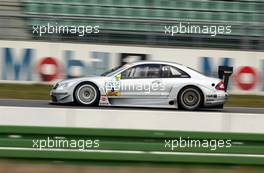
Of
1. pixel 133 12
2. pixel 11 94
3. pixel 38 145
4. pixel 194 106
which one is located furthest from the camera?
pixel 133 12

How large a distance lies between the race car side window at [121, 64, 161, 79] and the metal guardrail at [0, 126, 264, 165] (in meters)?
7.69

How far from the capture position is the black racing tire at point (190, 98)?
1352cm

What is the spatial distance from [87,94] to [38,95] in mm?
3304

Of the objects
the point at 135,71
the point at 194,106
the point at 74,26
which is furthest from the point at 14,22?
the point at 194,106

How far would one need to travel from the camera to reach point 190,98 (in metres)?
13.6

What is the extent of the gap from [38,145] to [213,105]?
825 cm

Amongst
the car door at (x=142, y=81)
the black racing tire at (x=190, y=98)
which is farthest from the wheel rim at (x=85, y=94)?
the black racing tire at (x=190, y=98)

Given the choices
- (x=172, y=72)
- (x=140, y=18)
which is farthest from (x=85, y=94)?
(x=140, y=18)

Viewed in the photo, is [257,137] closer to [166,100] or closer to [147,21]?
[166,100]

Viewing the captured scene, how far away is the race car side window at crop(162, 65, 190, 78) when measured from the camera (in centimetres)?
1370

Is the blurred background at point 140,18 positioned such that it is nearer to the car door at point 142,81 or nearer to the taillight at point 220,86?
the car door at point 142,81

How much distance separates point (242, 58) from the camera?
61.1 ft

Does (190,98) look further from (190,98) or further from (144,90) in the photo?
(144,90)

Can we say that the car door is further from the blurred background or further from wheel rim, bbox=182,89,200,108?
the blurred background
